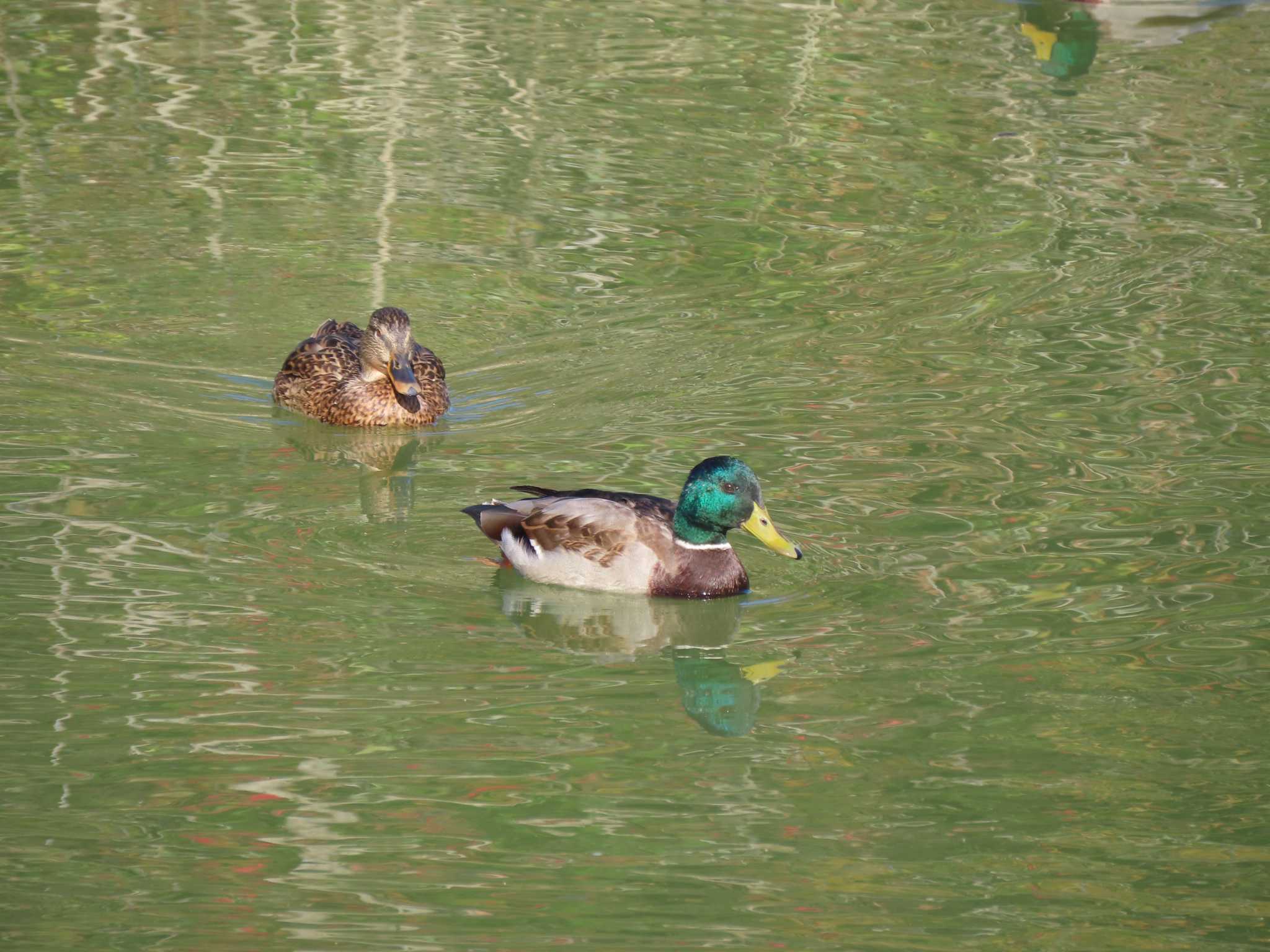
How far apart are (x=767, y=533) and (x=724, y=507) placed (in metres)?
0.23

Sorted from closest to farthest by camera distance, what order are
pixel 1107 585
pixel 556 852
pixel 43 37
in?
1. pixel 556 852
2. pixel 1107 585
3. pixel 43 37

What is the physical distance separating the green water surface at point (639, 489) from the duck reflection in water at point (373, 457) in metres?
0.05

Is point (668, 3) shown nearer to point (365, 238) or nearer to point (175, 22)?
point (175, 22)

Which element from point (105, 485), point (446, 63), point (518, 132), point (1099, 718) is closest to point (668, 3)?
point (446, 63)

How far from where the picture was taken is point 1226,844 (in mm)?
7219

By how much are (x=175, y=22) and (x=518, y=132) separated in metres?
5.00

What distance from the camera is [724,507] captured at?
9.30m

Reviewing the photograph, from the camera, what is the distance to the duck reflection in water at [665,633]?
8352 millimetres

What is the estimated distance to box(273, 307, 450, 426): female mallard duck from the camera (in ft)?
39.7

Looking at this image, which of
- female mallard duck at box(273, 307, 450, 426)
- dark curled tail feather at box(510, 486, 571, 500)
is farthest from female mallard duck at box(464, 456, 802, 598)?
female mallard duck at box(273, 307, 450, 426)

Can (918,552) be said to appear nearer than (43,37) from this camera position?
Yes

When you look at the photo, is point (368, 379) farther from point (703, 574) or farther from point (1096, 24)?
point (1096, 24)

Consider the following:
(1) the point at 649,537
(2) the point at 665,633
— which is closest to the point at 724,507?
(1) the point at 649,537

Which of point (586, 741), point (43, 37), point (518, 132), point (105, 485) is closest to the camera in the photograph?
point (586, 741)
